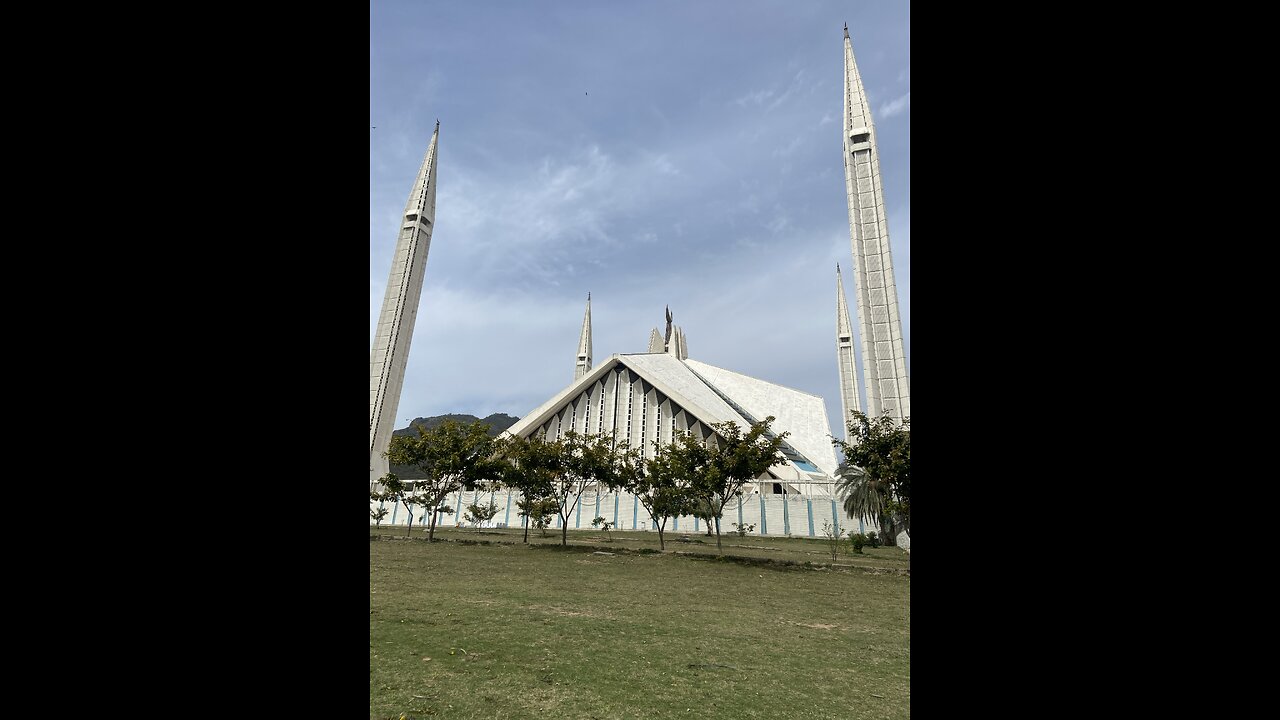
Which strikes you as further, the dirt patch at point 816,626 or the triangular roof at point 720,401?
the triangular roof at point 720,401

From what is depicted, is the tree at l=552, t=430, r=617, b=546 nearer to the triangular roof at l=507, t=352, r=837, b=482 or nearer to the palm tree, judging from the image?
the palm tree

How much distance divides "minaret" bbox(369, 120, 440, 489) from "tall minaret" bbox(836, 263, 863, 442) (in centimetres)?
2419

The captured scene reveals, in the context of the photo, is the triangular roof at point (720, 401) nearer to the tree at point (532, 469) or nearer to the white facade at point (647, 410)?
the white facade at point (647, 410)

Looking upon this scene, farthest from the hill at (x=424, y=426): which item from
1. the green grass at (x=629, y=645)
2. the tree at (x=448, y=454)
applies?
the green grass at (x=629, y=645)

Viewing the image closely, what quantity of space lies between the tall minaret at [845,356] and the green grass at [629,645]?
90.6 ft

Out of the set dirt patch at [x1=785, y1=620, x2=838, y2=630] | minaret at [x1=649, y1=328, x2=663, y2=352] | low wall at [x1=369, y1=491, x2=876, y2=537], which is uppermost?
minaret at [x1=649, y1=328, x2=663, y2=352]

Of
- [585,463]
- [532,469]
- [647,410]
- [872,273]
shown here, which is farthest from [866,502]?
[647,410]

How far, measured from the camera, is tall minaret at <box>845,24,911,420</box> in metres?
22.9

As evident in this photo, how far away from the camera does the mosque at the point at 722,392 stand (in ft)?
77.8

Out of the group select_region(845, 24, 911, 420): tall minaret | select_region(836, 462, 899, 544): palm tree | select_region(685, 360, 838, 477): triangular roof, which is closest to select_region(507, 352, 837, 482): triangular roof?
select_region(685, 360, 838, 477): triangular roof

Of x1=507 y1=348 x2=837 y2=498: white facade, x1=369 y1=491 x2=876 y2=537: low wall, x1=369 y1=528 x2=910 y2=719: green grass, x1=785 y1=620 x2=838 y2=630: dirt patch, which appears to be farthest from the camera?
x1=507 y1=348 x2=837 y2=498: white facade
